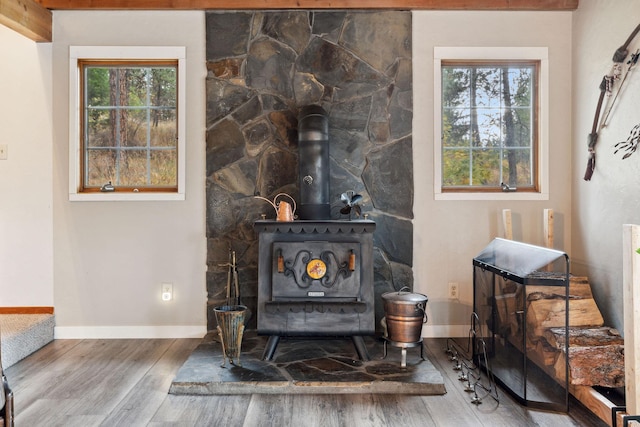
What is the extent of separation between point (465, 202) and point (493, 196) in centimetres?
21

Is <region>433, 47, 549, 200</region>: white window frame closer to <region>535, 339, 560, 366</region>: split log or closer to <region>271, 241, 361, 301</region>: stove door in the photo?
<region>271, 241, 361, 301</region>: stove door

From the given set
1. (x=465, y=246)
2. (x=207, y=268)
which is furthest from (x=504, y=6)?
(x=207, y=268)

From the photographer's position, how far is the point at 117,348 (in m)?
3.62

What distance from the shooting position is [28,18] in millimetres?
3518

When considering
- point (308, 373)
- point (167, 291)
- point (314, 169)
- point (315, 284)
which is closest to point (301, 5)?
point (314, 169)

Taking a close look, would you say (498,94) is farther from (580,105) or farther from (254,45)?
(254,45)

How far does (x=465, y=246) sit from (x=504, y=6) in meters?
1.82

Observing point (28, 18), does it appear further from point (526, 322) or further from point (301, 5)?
point (526, 322)

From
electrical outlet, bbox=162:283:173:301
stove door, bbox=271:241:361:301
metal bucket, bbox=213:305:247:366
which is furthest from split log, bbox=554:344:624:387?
electrical outlet, bbox=162:283:173:301

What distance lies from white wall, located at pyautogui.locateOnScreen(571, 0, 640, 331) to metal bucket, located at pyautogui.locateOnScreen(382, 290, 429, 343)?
1.21 metres

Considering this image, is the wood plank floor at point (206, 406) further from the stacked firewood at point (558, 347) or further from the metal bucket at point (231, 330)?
the metal bucket at point (231, 330)

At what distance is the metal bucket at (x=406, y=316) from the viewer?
118 inches

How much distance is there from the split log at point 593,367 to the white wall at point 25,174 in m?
3.54

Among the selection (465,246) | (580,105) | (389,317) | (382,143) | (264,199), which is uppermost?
(580,105)
